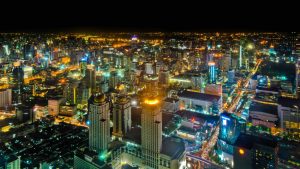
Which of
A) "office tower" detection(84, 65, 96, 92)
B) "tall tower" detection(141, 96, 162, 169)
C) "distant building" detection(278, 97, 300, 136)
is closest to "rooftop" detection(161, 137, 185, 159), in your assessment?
"tall tower" detection(141, 96, 162, 169)

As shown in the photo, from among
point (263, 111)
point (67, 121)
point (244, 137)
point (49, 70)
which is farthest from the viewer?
point (49, 70)

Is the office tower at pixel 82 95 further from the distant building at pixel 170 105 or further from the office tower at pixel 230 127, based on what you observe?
the office tower at pixel 230 127

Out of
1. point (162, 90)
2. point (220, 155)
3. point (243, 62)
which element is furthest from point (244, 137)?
point (243, 62)

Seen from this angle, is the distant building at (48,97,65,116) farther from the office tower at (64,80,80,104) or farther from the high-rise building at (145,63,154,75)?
the high-rise building at (145,63,154,75)

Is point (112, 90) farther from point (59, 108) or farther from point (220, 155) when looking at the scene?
point (220, 155)

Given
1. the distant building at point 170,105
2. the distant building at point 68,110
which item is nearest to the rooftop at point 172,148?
the distant building at point 170,105

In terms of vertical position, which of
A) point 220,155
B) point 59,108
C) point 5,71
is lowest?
point 220,155

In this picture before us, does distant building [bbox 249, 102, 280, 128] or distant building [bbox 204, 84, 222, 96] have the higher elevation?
distant building [bbox 204, 84, 222, 96]
